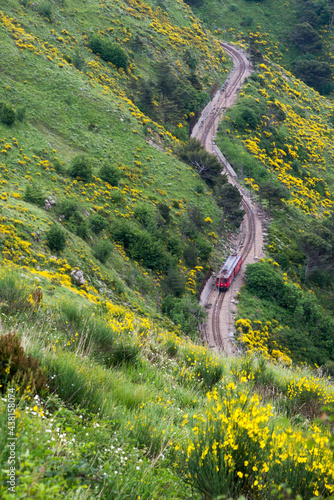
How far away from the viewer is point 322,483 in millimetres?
3457

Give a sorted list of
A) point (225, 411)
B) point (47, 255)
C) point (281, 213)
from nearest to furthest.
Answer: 1. point (225, 411)
2. point (47, 255)
3. point (281, 213)

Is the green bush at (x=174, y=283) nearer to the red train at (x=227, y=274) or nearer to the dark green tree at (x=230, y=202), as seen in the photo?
the red train at (x=227, y=274)

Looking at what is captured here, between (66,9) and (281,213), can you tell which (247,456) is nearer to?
(281,213)

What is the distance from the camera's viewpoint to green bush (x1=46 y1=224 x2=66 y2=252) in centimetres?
1941

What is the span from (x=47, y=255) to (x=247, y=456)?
1665 cm

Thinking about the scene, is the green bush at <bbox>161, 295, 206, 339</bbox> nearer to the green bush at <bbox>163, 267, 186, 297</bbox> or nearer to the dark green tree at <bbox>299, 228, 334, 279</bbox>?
the green bush at <bbox>163, 267, 186, 297</bbox>

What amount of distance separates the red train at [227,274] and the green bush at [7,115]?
24338 millimetres

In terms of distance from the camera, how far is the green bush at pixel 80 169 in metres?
31.3

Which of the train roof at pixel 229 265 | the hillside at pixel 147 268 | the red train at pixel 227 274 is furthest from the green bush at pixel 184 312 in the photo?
the train roof at pixel 229 265

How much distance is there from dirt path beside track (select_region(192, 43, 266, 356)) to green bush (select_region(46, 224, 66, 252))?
10.5 m

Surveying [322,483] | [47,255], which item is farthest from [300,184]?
[322,483]

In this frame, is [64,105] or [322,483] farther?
[64,105]

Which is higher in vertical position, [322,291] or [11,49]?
[11,49]

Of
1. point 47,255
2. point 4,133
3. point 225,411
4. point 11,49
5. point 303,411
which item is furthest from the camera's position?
point 11,49
